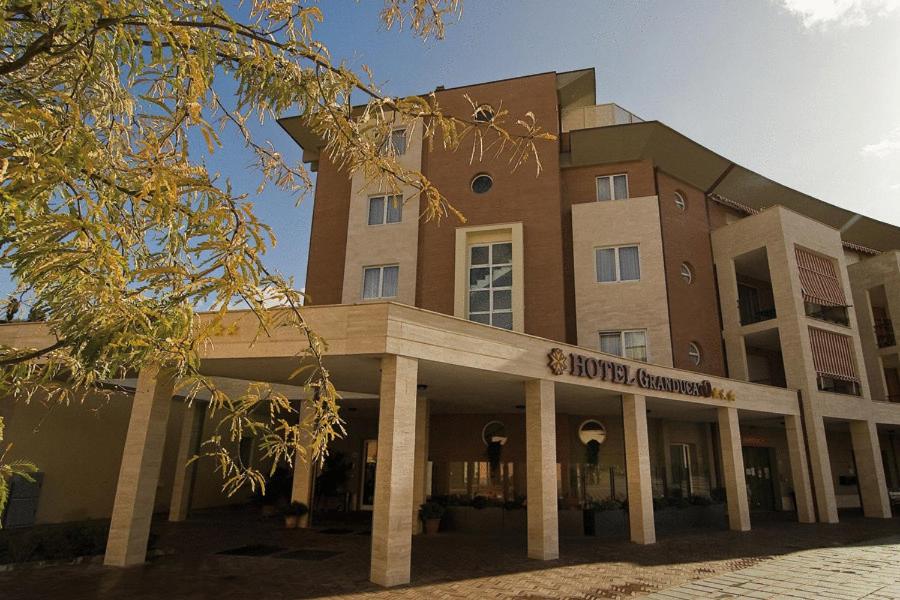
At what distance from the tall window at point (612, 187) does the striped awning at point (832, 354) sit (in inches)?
383

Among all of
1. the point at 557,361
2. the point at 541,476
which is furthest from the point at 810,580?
the point at 557,361

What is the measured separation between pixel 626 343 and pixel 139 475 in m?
17.2

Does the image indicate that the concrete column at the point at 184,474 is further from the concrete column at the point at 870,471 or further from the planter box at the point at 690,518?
the concrete column at the point at 870,471

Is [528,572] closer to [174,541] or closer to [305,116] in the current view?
[174,541]

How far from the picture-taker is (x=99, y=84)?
3174 mm

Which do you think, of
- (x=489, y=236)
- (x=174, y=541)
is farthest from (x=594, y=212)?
(x=174, y=541)

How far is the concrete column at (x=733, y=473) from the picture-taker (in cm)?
1858

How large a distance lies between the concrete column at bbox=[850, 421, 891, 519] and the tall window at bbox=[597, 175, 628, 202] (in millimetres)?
14088

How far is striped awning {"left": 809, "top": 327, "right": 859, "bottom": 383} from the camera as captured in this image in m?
23.0

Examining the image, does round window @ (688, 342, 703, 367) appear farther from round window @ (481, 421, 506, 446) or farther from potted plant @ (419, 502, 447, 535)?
potted plant @ (419, 502, 447, 535)

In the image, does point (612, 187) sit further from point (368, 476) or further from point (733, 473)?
point (368, 476)

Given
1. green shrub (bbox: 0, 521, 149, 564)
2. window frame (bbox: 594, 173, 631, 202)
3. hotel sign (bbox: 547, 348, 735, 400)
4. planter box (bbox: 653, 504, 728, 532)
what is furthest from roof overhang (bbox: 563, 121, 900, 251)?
green shrub (bbox: 0, 521, 149, 564)

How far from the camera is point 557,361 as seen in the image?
13977 millimetres

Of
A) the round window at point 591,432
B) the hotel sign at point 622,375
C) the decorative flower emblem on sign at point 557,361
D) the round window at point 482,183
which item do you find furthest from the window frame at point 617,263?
the decorative flower emblem on sign at point 557,361
